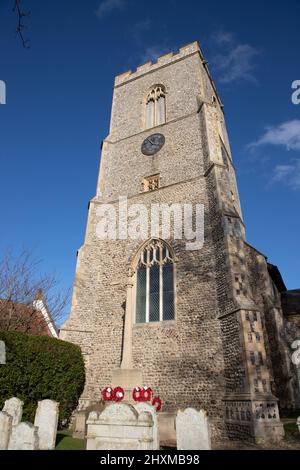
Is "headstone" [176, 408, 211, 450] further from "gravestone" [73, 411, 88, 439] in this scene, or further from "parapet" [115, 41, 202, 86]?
"parapet" [115, 41, 202, 86]

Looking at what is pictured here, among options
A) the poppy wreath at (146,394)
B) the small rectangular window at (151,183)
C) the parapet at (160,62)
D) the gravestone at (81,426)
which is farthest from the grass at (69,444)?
the parapet at (160,62)

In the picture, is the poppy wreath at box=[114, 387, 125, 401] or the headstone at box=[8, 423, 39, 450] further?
the poppy wreath at box=[114, 387, 125, 401]

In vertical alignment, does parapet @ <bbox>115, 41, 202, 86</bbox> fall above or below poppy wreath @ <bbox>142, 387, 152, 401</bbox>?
above

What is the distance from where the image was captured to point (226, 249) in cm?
1075

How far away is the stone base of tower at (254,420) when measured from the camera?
7.61 m

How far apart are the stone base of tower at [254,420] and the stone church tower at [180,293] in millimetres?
26

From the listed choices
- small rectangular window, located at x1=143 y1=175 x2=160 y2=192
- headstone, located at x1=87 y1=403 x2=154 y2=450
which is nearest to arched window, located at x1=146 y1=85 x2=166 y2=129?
small rectangular window, located at x1=143 y1=175 x2=160 y2=192

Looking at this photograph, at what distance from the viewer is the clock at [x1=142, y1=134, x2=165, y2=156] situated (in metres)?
16.9

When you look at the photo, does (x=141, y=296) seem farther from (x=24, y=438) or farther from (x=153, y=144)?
(x=153, y=144)

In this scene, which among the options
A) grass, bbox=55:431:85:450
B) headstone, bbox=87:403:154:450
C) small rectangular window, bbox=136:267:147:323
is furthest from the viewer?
small rectangular window, bbox=136:267:147:323

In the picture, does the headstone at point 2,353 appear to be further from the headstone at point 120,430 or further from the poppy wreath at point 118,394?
the headstone at point 120,430

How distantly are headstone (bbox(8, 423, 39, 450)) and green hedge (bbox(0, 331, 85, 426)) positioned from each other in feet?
11.1

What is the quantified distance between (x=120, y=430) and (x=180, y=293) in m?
7.19

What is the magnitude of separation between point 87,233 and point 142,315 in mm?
5226
